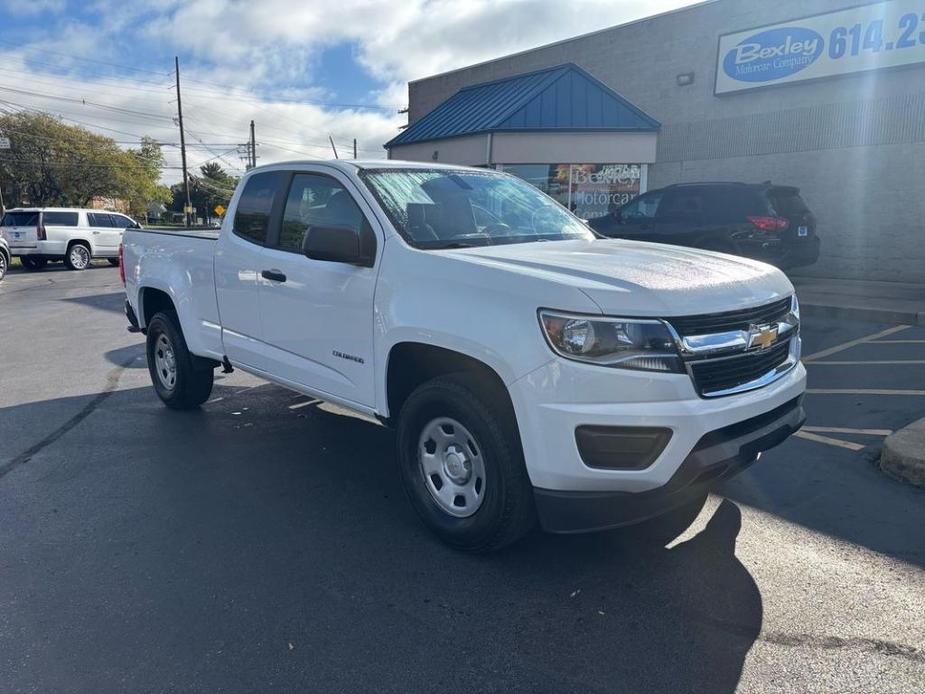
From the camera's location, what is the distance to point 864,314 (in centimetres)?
1014

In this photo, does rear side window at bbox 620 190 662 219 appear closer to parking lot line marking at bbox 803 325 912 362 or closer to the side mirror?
parking lot line marking at bbox 803 325 912 362

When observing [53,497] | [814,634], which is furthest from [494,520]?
[53,497]

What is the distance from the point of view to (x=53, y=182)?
4978 centimetres

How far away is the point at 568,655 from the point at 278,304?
2810 millimetres

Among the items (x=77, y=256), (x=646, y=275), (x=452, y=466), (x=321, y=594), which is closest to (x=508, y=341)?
(x=646, y=275)

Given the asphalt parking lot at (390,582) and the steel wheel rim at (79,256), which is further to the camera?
the steel wheel rim at (79,256)

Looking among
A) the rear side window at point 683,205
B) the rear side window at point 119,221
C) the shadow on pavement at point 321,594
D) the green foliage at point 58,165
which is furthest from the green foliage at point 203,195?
the shadow on pavement at point 321,594

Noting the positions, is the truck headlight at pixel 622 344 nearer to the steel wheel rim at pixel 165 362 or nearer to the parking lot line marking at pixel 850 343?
the steel wheel rim at pixel 165 362

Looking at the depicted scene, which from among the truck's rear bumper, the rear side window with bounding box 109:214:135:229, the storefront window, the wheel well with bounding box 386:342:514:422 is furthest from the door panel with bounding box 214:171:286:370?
the rear side window with bounding box 109:214:135:229

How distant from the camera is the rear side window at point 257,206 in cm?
479

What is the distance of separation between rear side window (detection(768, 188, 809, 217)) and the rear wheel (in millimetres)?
20173

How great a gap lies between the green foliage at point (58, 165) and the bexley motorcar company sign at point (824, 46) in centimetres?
4767

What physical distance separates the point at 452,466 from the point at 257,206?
256 cm

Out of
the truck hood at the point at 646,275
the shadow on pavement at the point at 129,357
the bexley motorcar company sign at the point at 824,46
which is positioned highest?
the bexley motorcar company sign at the point at 824,46
